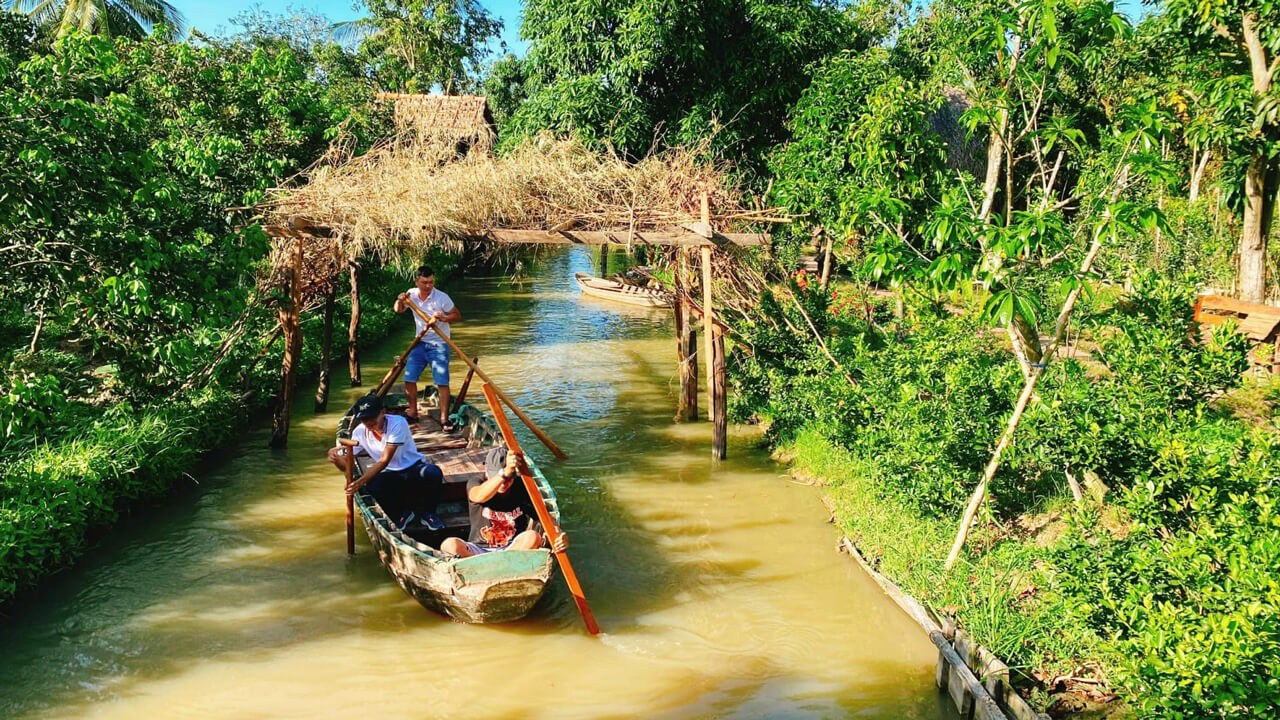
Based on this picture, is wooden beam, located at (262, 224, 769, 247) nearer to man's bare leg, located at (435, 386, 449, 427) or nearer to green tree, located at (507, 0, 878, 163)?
man's bare leg, located at (435, 386, 449, 427)

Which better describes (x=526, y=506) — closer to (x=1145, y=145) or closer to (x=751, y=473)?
(x=751, y=473)

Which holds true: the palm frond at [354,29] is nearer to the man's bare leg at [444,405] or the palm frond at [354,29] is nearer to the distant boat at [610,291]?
the distant boat at [610,291]

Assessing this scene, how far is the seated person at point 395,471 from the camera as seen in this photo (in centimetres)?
720

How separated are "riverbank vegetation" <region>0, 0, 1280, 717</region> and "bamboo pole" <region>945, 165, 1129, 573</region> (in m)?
0.04

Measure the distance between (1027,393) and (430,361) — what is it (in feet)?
21.6

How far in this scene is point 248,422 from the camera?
37.4ft

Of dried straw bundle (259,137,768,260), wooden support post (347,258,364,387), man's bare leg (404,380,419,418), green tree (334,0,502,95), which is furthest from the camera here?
green tree (334,0,502,95)

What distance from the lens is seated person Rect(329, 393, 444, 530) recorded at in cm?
720

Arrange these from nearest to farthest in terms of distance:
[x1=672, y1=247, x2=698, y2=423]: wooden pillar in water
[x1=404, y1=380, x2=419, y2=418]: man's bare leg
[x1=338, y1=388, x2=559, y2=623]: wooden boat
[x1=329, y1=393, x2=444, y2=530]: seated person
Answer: [x1=338, y1=388, x2=559, y2=623]: wooden boat, [x1=329, y1=393, x2=444, y2=530]: seated person, [x1=404, y1=380, x2=419, y2=418]: man's bare leg, [x1=672, y1=247, x2=698, y2=423]: wooden pillar in water

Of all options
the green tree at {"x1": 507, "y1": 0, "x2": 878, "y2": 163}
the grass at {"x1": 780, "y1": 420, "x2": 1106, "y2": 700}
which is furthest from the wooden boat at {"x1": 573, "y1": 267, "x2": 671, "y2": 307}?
the grass at {"x1": 780, "y1": 420, "x2": 1106, "y2": 700}

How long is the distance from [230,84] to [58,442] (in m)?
5.11

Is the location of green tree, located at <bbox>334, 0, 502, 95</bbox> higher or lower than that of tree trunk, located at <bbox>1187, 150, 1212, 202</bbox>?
higher

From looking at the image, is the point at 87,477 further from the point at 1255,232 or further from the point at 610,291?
the point at 610,291

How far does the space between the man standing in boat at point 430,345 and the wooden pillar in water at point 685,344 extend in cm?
311
